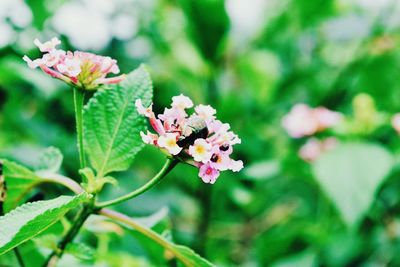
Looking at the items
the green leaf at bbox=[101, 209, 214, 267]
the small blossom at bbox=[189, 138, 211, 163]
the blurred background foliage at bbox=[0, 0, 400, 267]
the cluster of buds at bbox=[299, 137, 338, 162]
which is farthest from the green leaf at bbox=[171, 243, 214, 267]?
the cluster of buds at bbox=[299, 137, 338, 162]

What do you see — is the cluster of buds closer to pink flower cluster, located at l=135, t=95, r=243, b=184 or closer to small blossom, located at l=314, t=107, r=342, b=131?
small blossom, located at l=314, t=107, r=342, b=131

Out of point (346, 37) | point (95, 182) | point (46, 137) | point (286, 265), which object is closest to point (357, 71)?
point (346, 37)

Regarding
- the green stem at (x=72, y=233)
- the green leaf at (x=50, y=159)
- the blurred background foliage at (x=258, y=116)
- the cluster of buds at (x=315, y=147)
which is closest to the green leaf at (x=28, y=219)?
the green stem at (x=72, y=233)

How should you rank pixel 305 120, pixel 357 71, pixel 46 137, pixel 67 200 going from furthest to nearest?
1. pixel 357 71
2. pixel 305 120
3. pixel 46 137
4. pixel 67 200

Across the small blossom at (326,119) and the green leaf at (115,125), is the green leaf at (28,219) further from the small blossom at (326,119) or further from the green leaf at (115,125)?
the small blossom at (326,119)

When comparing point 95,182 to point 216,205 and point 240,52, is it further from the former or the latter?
point 240,52

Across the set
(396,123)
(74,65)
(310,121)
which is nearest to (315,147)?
(310,121)
